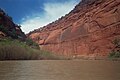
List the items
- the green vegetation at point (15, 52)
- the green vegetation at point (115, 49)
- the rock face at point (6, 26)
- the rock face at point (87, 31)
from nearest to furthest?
the green vegetation at point (15, 52), the green vegetation at point (115, 49), the rock face at point (6, 26), the rock face at point (87, 31)

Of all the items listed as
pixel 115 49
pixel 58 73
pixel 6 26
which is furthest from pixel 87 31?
pixel 58 73

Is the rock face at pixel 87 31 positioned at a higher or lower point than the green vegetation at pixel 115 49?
higher

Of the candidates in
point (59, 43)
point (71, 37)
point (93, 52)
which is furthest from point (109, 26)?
point (59, 43)

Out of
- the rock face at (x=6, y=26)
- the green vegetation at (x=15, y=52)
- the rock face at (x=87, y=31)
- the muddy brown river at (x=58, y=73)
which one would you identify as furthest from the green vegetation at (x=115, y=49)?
the muddy brown river at (x=58, y=73)

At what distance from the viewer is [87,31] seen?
84500 millimetres

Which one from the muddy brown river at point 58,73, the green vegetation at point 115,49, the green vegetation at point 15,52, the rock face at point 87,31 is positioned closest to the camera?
the muddy brown river at point 58,73

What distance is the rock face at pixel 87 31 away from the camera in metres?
77.4

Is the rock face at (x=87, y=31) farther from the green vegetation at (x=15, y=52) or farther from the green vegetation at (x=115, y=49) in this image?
the green vegetation at (x=15, y=52)

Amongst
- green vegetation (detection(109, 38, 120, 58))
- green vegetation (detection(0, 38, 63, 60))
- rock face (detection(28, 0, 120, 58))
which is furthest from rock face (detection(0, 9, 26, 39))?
green vegetation (detection(109, 38, 120, 58))

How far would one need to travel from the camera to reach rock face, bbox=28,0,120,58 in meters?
77.4

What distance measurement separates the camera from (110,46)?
7562cm

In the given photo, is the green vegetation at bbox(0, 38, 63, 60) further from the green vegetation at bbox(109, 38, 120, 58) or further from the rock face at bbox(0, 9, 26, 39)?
the green vegetation at bbox(109, 38, 120, 58)

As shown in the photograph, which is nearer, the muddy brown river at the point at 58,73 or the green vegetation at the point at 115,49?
the muddy brown river at the point at 58,73

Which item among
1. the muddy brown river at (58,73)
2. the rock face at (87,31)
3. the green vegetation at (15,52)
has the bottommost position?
the muddy brown river at (58,73)
